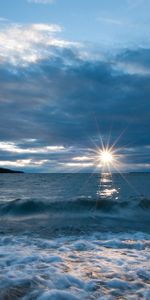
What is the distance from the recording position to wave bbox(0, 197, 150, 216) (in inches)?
776

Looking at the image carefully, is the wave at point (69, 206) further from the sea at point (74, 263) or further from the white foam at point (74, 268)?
the white foam at point (74, 268)

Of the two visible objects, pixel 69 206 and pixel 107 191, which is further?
pixel 107 191

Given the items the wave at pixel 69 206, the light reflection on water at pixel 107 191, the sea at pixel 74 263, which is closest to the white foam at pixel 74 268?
the sea at pixel 74 263

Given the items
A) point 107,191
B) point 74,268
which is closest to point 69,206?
point 74,268

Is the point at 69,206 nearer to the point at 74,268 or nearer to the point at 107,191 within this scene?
the point at 74,268

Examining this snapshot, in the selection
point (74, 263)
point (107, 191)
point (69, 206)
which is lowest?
point (74, 263)

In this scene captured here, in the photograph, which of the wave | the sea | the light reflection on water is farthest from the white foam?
the light reflection on water

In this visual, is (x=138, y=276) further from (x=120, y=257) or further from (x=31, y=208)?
(x=31, y=208)

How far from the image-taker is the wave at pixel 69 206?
64.6ft

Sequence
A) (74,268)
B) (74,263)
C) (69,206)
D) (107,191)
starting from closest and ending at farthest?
(74,268) < (74,263) < (69,206) < (107,191)

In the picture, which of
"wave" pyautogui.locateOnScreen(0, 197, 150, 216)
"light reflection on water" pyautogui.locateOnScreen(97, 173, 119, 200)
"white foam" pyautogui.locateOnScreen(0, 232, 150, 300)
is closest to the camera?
"white foam" pyautogui.locateOnScreen(0, 232, 150, 300)

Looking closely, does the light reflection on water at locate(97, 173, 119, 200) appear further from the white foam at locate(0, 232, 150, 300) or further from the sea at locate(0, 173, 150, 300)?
the white foam at locate(0, 232, 150, 300)

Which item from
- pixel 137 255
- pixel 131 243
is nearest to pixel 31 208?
pixel 131 243

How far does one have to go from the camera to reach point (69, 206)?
836 inches
